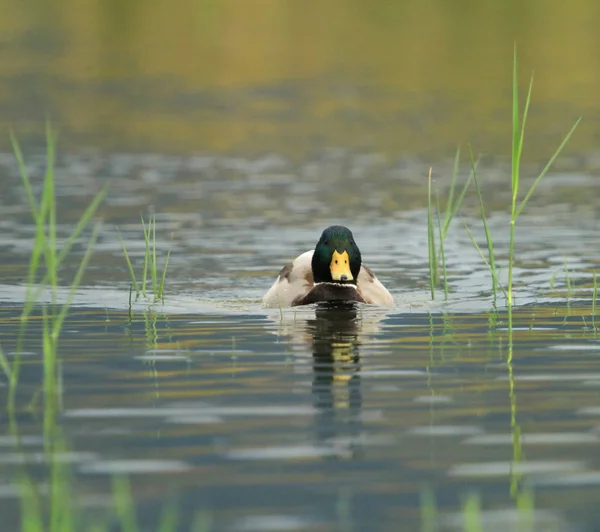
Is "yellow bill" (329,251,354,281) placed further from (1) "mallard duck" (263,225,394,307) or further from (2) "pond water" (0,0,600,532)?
(2) "pond water" (0,0,600,532)

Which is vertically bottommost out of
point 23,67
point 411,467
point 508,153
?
point 411,467

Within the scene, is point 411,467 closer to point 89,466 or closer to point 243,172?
point 89,466

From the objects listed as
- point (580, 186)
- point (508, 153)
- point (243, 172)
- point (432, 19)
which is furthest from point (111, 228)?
point (432, 19)

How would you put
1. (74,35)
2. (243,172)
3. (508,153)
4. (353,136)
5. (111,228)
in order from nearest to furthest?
(111,228)
(243,172)
(508,153)
(353,136)
(74,35)

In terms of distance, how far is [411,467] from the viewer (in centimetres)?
678

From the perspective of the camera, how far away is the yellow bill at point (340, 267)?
40.8 feet

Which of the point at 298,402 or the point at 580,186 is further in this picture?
the point at 580,186

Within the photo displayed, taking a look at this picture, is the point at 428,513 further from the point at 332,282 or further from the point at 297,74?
the point at 297,74

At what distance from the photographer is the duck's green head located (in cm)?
1256

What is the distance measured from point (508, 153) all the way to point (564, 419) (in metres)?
15.0

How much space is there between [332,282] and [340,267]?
29 cm

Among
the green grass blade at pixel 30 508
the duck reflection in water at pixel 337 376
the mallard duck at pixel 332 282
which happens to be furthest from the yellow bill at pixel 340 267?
the green grass blade at pixel 30 508

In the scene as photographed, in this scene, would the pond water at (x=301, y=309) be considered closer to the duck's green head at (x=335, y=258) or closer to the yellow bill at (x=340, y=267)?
the yellow bill at (x=340, y=267)

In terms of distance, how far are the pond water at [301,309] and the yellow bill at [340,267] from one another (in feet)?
0.79
